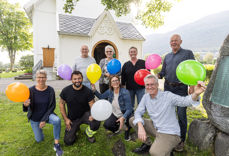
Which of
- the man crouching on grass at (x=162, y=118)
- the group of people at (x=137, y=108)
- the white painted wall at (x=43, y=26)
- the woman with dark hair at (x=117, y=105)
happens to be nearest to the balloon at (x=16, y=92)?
the group of people at (x=137, y=108)

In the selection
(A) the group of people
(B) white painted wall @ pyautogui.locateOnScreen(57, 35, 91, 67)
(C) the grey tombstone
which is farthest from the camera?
(B) white painted wall @ pyautogui.locateOnScreen(57, 35, 91, 67)

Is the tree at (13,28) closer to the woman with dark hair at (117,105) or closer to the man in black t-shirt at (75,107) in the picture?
the man in black t-shirt at (75,107)

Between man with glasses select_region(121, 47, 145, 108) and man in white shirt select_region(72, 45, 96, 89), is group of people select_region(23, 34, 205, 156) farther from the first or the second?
man in white shirt select_region(72, 45, 96, 89)

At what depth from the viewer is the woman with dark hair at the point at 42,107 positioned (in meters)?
2.59

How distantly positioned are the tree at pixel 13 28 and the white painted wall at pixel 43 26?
49.5 feet

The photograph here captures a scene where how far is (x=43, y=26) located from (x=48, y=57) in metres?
3.14

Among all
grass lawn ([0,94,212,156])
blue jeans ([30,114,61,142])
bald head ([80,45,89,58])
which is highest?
Result: bald head ([80,45,89,58])

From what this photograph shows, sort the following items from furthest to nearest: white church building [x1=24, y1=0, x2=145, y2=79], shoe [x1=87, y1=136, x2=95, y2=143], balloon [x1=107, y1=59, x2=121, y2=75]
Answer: white church building [x1=24, y1=0, x2=145, y2=79] → balloon [x1=107, y1=59, x2=121, y2=75] → shoe [x1=87, y1=136, x2=95, y2=143]

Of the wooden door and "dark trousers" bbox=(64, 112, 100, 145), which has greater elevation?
the wooden door

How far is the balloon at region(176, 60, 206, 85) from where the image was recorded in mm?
1905

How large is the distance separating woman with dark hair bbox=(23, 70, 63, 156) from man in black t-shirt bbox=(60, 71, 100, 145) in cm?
22

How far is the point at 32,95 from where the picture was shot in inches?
103

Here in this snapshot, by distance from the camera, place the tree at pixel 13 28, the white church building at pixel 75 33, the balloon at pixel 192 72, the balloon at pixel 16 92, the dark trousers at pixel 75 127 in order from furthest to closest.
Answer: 1. the tree at pixel 13 28
2. the white church building at pixel 75 33
3. the dark trousers at pixel 75 127
4. the balloon at pixel 16 92
5. the balloon at pixel 192 72

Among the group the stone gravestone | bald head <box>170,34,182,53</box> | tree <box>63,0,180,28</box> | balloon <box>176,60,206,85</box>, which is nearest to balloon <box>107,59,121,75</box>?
bald head <box>170,34,182,53</box>
